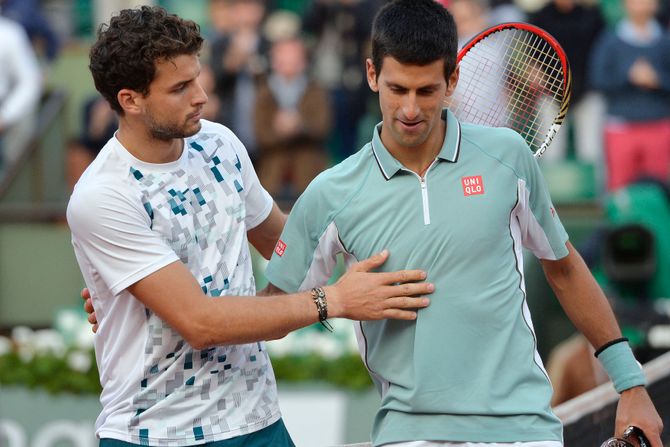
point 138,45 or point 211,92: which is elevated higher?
point 211,92

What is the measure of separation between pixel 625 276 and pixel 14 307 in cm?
490

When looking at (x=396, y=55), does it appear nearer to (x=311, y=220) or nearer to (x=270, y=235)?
(x=311, y=220)

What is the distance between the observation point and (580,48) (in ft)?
34.6

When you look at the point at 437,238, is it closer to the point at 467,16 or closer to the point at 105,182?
the point at 105,182

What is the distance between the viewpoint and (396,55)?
370 centimetres

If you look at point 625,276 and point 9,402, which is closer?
point 625,276

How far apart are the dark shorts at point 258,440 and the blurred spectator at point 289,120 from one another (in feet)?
22.0

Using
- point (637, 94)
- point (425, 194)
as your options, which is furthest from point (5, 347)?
point (425, 194)

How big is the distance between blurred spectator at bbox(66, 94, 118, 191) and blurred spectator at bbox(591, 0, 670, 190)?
13.5ft

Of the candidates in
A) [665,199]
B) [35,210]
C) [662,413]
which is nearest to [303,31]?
[35,210]

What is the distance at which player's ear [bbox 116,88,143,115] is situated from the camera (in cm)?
397

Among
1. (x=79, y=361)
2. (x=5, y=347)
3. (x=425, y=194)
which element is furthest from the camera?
(x=5, y=347)

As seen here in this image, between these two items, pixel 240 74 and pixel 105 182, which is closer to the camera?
pixel 105 182

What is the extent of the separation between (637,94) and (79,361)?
15.5ft
